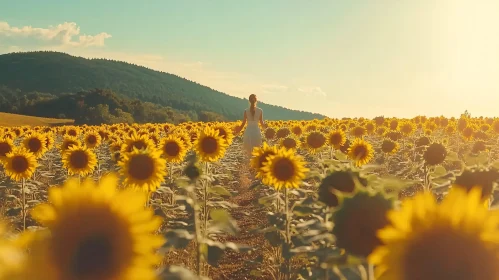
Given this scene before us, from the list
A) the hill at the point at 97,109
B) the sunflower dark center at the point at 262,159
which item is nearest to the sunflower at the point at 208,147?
the sunflower dark center at the point at 262,159

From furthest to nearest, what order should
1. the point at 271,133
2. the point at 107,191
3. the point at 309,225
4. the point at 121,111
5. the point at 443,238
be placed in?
the point at 121,111, the point at 271,133, the point at 309,225, the point at 107,191, the point at 443,238

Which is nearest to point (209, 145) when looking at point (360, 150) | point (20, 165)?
point (360, 150)

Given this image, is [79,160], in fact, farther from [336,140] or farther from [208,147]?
[336,140]

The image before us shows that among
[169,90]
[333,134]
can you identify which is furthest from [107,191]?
[169,90]

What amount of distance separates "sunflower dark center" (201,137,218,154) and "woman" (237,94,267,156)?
3.21 metres

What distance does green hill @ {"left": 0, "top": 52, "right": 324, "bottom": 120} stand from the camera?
14250 centimetres

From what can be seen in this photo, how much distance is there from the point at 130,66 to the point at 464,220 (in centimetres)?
19524

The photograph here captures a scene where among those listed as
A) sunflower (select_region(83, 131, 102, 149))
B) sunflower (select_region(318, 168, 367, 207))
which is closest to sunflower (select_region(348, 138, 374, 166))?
sunflower (select_region(318, 168, 367, 207))

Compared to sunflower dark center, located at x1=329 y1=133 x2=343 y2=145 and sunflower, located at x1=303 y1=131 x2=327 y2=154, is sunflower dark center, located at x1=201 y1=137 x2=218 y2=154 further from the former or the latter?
sunflower dark center, located at x1=329 y1=133 x2=343 y2=145

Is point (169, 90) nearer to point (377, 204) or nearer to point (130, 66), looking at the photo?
point (130, 66)

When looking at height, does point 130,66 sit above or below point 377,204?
above

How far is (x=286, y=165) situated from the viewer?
5270 millimetres

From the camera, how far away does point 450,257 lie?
4.31 feet

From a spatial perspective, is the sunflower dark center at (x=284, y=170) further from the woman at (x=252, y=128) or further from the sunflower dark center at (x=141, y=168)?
the woman at (x=252, y=128)
